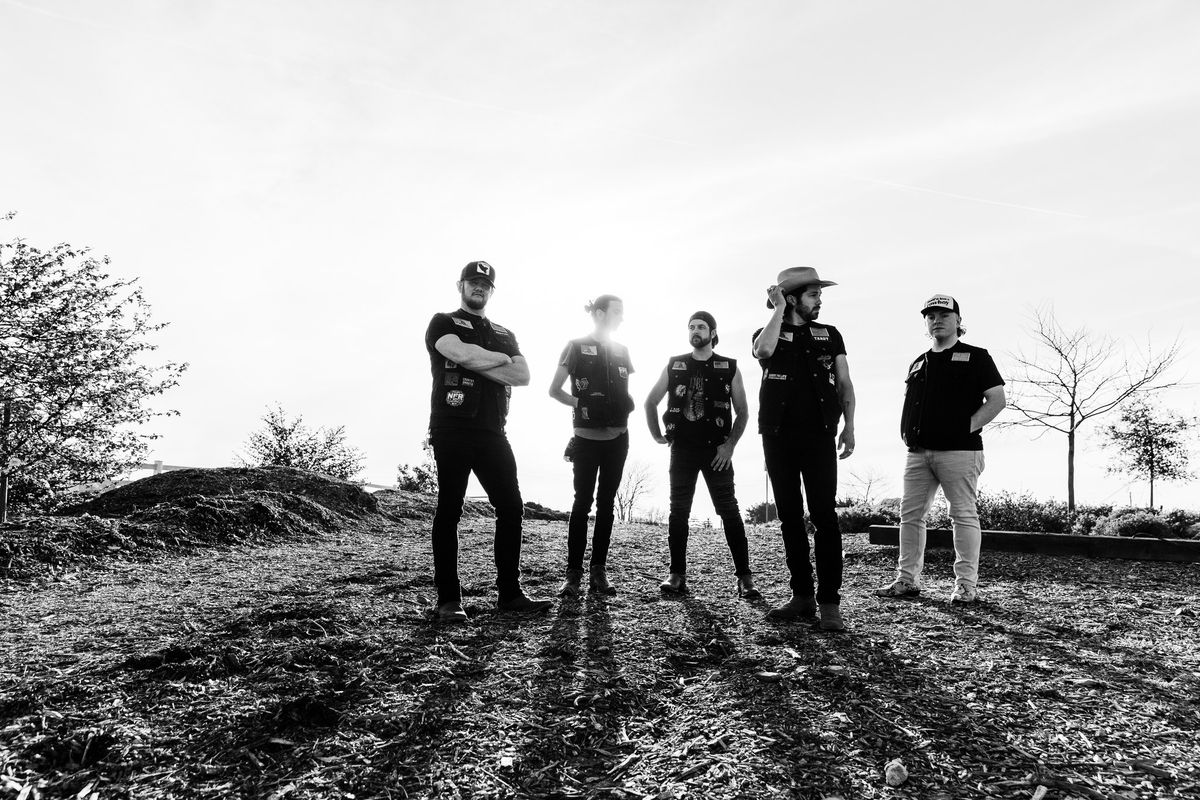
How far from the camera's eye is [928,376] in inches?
221

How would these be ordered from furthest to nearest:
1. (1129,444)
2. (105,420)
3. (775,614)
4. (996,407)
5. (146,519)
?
1. (1129,444)
2. (105,420)
3. (146,519)
4. (996,407)
5. (775,614)

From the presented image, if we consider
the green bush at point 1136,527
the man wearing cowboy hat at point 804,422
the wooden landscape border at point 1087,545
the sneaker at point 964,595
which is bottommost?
the sneaker at point 964,595

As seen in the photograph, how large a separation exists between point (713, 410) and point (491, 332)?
1.78 metres

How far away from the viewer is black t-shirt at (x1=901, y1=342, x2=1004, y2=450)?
214 inches

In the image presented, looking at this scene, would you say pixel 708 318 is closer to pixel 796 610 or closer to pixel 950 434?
pixel 950 434

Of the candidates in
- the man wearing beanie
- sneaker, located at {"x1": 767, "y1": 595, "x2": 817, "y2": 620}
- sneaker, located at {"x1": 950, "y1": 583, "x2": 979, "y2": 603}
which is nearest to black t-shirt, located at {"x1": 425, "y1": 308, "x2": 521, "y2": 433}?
the man wearing beanie

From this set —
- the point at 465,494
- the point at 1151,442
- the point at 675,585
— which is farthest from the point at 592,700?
the point at 1151,442

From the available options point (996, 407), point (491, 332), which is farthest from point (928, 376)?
point (491, 332)

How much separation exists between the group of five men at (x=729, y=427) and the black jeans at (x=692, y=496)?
0.01 meters

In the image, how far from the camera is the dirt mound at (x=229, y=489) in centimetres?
1049

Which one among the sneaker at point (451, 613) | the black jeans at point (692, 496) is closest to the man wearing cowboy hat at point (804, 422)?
the black jeans at point (692, 496)

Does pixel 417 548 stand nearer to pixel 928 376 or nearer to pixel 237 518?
pixel 237 518

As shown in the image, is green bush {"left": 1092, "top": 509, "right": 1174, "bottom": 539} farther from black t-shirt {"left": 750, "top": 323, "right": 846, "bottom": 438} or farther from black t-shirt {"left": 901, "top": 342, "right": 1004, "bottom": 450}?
black t-shirt {"left": 750, "top": 323, "right": 846, "bottom": 438}

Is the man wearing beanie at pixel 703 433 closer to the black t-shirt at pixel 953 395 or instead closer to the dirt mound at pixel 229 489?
the black t-shirt at pixel 953 395
